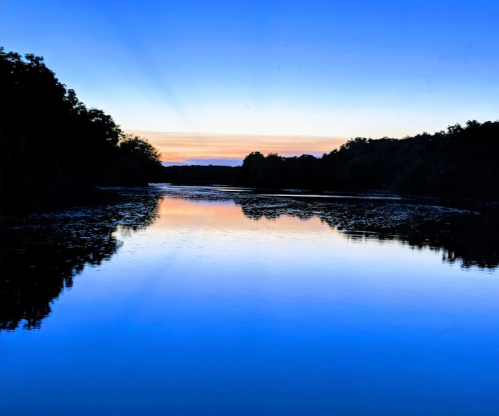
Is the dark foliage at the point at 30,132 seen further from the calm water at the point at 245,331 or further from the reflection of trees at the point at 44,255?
the calm water at the point at 245,331

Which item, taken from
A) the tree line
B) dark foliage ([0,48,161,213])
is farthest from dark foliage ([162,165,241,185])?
dark foliage ([0,48,161,213])

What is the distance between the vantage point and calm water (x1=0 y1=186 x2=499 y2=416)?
18.9 feet

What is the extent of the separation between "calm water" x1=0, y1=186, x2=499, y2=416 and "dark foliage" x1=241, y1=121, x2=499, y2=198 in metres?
66.8

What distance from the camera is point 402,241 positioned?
65.2ft

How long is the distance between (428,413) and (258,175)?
138m

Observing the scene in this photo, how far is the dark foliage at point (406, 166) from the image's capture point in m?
76.4

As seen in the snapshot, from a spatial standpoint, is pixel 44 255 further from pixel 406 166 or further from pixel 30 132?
pixel 406 166

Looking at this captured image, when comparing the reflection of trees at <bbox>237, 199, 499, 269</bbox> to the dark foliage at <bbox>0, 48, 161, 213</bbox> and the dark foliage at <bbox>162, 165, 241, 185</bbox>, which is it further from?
the dark foliage at <bbox>162, 165, 241, 185</bbox>

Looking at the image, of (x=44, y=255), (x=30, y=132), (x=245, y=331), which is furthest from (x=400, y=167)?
(x=245, y=331)

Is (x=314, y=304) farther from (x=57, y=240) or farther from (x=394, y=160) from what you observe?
(x=394, y=160)

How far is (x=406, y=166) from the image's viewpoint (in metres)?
101

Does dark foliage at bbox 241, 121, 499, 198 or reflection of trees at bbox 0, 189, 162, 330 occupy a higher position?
dark foliage at bbox 241, 121, 499, 198

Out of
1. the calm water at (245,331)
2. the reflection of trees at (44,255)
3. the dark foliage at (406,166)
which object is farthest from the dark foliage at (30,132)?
the dark foliage at (406,166)

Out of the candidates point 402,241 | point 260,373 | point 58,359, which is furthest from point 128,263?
point 402,241
